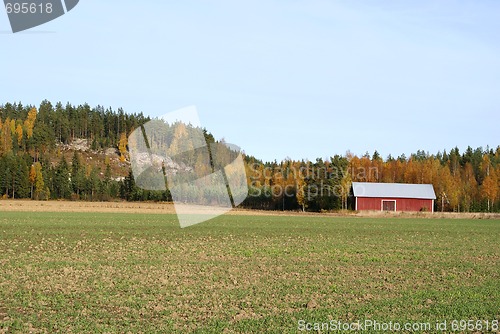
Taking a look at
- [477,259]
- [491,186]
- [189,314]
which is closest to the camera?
[189,314]

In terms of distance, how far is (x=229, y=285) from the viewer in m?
16.3

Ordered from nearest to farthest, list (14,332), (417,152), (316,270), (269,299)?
(14,332) → (269,299) → (316,270) → (417,152)

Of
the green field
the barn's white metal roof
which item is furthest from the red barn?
the green field

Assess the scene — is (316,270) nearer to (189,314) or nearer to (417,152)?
(189,314)

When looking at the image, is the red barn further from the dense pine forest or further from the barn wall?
the dense pine forest

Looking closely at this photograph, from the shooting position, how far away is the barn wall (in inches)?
3472

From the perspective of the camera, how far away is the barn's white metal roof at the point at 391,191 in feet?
291

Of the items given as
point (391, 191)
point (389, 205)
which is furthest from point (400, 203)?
point (391, 191)

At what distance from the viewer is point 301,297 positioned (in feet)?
48.1

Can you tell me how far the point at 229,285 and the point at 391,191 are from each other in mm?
77072

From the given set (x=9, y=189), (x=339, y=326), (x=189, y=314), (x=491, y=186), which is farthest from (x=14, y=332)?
(x=9, y=189)

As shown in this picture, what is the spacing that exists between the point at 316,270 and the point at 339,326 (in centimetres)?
819

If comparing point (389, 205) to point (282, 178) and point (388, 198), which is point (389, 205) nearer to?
point (388, 198)

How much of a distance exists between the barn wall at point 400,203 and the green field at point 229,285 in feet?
193
